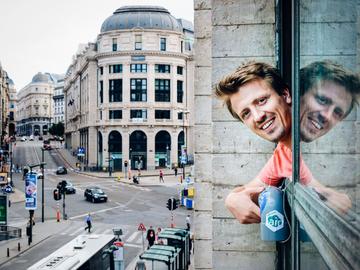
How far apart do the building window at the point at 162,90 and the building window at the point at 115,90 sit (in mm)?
6248

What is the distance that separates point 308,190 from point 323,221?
1.20 meters

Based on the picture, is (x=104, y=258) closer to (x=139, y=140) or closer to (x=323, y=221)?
(x=323, y=221)

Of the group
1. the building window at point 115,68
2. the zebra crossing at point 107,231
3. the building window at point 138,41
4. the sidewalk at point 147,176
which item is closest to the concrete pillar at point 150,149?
the sidewalk at point 147,176

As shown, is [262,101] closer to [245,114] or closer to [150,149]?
[245,114]

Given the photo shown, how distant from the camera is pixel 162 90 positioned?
81.6 metres

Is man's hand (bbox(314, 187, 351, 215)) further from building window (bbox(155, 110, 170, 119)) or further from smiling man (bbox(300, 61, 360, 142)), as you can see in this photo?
building window (bbox(155, 110, 170, 119))

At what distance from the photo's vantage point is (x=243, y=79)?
952 cm

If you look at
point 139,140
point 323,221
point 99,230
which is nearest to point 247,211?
point 323,221

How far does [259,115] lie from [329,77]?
4.90 meters

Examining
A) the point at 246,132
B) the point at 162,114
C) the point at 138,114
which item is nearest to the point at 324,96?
the point at 246,132

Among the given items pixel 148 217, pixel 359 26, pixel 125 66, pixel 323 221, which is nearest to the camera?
pixel 359 26

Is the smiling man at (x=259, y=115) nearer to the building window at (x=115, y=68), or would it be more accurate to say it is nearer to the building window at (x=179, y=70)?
the building window at (x=115, y=68)

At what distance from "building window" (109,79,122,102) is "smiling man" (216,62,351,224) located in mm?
72230

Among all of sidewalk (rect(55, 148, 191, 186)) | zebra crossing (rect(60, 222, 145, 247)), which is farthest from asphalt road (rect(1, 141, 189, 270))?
sidewalk (rect(55, 148, 191, 186))
